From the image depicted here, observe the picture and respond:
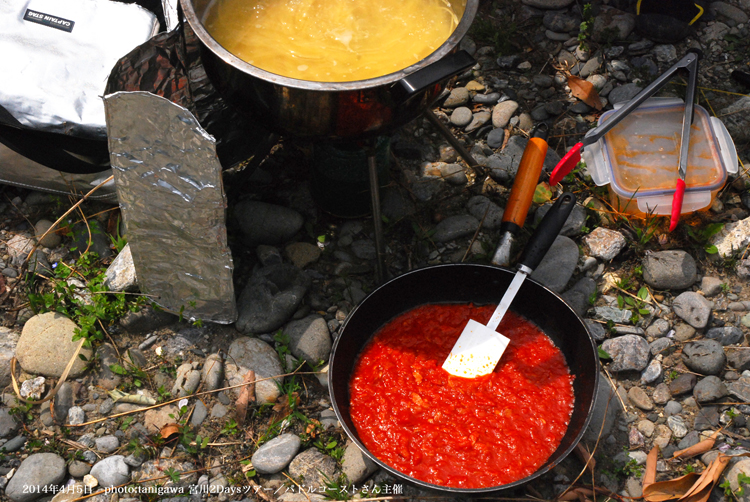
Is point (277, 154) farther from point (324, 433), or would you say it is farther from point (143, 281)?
point (324, 433)

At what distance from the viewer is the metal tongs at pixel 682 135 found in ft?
9.34

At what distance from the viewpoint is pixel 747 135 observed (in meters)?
3.27

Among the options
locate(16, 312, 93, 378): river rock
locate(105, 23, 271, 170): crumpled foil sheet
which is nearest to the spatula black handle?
locate(105, 23, 271, 170): crumpled foil sheet

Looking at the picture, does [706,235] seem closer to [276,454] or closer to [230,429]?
[276,454]

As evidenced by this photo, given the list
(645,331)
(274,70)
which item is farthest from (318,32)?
(645,331)

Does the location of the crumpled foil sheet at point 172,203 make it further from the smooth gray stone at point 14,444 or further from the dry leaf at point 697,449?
the dry leaf at point 697,449

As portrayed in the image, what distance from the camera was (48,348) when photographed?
2.58 m

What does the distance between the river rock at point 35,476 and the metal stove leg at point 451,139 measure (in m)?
2.23

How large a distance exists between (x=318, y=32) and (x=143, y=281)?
134 cm

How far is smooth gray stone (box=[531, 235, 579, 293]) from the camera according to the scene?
285 cm

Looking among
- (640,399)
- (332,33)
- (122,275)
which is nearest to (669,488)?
(640,399)

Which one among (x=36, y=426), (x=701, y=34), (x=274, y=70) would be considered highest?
Result: (x=274, y=70)

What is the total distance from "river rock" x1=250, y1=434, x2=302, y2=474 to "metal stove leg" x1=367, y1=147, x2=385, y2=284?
32.0 inches

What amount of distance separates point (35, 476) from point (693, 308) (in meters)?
2.95
